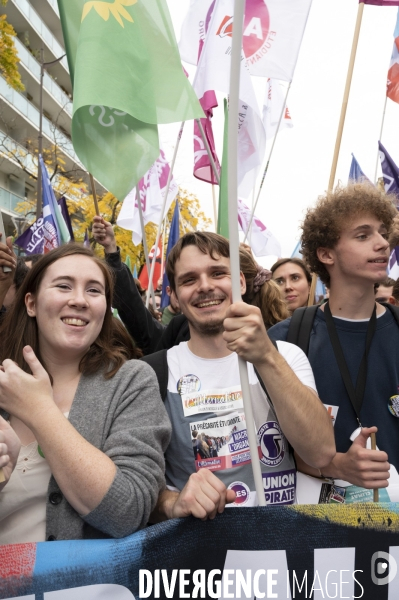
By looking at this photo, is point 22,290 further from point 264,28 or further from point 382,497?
point 264,28

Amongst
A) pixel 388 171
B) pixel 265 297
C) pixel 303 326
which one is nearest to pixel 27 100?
pixel 388 171

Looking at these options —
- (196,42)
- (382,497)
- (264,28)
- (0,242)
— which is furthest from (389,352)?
(196,42)

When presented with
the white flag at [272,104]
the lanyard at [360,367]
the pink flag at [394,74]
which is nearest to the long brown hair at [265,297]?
the lanyard at [360,367]

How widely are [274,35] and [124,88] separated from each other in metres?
2.91

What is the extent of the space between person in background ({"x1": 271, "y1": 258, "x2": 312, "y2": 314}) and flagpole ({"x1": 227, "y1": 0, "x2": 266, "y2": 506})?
342 centimetres

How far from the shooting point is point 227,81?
5195mm

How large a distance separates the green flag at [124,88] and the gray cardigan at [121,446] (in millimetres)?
1100

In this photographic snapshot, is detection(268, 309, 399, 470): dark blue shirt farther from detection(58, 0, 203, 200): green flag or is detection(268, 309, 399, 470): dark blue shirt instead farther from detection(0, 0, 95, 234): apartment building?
detection(0, 0, 95, 234): apartment building

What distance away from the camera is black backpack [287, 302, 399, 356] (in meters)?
2.63

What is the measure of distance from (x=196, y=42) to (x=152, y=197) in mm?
2842

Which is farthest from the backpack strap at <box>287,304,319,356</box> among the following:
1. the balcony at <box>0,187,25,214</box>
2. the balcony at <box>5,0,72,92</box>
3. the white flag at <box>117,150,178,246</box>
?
the balcony at <box>5,0,72,92</box>

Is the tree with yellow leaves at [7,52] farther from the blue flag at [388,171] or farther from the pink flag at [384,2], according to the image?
the pink flag at [384,2]

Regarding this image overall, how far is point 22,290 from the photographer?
82.1 inches

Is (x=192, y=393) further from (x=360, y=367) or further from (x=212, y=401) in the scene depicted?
(x=360, y=367)
